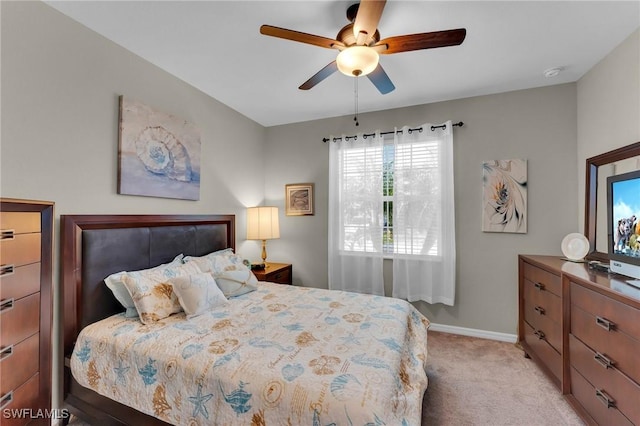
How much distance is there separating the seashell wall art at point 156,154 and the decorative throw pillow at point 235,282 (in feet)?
2.95

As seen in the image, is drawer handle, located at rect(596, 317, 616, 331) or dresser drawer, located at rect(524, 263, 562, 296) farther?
dresser drawer, located at rect(524, 263, 562, 296)

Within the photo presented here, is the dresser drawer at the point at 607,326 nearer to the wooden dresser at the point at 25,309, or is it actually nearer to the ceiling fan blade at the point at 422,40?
the ceiling fan blade at the point at 422,40

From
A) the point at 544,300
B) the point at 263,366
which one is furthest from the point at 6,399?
the point at 544,300

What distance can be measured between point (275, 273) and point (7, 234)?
2255mm

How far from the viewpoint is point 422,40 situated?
156 centimetres

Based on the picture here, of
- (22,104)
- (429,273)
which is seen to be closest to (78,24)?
(22,104)

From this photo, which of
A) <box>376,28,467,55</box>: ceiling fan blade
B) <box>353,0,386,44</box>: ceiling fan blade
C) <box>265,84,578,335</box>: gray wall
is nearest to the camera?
<box>353,0,386,44</box>: ceiling fan blade

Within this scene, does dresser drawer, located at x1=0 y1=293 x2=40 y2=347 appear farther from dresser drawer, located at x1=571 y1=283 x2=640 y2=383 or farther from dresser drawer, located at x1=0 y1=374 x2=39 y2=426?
dresser drawer, located at x1=571 y1=283 x2=640 y2=383

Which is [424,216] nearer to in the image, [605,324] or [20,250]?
[605,324]

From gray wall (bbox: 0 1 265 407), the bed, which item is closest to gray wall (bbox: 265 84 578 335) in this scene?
the bed

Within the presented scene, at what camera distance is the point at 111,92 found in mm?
2045

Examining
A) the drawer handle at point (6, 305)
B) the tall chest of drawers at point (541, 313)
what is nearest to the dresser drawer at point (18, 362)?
the drawer handle at point (6, 305)

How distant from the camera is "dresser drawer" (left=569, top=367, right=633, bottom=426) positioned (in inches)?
57.6

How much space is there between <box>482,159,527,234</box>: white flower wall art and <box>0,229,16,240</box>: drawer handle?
3.68 m
